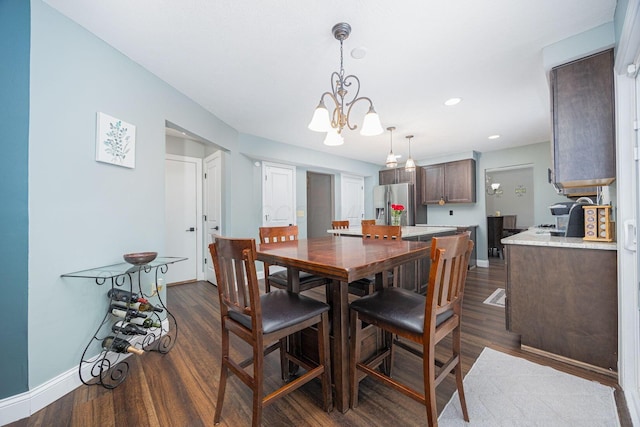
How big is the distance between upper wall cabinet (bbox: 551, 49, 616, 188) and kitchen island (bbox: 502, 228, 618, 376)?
0.51 meters

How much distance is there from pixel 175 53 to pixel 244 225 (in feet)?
8.24

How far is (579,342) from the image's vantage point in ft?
5.79

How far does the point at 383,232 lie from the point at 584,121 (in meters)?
1.63

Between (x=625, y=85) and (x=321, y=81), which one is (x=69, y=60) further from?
(x=625, y=85)

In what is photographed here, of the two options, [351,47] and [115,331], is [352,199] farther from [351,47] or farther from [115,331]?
[115,331]

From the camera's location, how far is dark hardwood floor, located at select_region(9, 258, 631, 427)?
135cm

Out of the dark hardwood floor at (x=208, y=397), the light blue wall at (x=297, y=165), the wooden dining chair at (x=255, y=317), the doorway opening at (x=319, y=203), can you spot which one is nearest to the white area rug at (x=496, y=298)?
the dark hardwood floor at (x=208, y=397)

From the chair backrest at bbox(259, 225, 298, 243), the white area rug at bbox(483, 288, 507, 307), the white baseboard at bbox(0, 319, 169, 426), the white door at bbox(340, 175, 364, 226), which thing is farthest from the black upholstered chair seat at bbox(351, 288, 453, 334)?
the white door at bbox(340, 175, 364, 226)

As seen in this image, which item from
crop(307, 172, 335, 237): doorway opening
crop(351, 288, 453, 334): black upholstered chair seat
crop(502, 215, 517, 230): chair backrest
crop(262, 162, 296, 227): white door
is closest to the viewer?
crop(351, 288, 453, 334): black upholstered chair seat

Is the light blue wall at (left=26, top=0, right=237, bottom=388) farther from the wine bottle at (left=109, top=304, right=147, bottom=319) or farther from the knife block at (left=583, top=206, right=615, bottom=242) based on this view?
the knife block at (left=583, top=206, right=615, bottom=242)

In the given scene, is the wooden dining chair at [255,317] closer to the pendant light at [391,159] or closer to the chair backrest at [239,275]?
the chair backrest at [239,275]

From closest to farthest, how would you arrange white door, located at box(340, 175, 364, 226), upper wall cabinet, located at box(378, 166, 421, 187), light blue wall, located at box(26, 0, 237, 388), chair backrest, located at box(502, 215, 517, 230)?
1. light blue wall, located at box(26, 0, 237, 388)
2. upper wall cabinet, located at box(378, 166, 421, 187)
3. white door, located at box(340, 175, 364, 226)
4. chair backrest, located at box(502, 215, 517, 230)

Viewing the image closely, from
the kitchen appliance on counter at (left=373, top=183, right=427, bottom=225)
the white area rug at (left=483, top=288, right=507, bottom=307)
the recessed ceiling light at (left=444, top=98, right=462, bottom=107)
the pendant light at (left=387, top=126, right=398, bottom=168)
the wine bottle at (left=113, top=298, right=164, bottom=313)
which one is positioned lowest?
the white area rug at (left=483, top=288, right=507, bottom=307)

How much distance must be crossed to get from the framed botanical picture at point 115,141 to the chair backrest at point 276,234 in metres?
1.19
